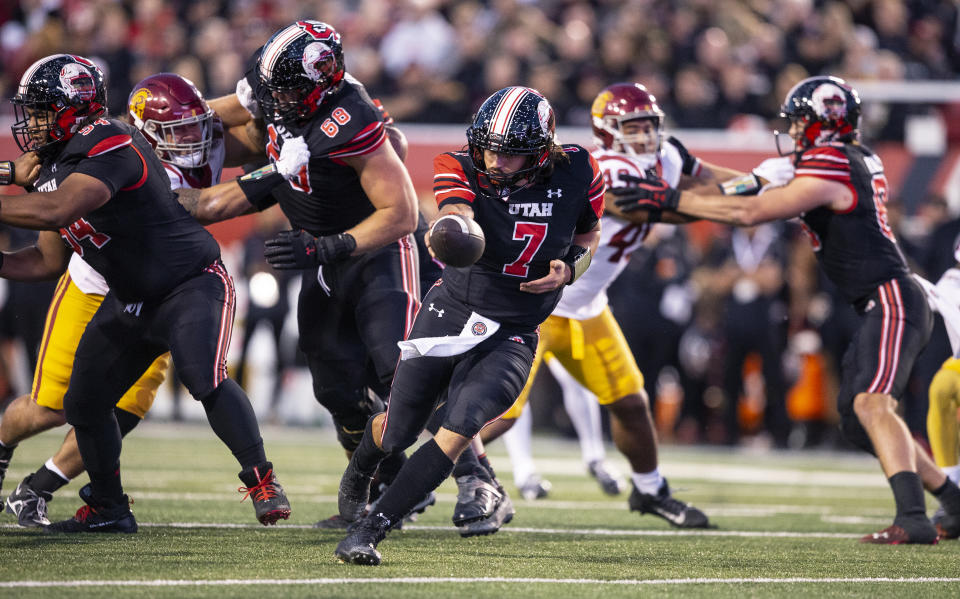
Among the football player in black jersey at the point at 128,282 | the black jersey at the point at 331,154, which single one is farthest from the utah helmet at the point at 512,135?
the football player in black jersey at the point at 128,282

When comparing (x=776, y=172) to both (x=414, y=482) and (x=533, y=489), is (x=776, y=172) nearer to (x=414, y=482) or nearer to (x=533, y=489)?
(x=533, y=489)

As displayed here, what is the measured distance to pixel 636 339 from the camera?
11.5 metres

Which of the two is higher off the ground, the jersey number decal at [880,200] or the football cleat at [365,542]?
the jersey number decal at [880,200]

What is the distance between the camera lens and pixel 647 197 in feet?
19.3

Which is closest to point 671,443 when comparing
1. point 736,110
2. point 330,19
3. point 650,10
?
point 736,110

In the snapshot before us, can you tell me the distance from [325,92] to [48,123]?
1079 millimetres

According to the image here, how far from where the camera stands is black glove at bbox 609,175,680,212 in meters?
5.88

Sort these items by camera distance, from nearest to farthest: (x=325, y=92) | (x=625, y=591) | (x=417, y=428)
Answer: (x=625, y=591) < (x=417, y=428) < (x=325, y=92)

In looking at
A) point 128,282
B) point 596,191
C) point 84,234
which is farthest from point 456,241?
point 84,234

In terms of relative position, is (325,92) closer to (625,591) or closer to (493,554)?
(493,554)

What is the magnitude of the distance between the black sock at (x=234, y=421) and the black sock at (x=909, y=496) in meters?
2.78

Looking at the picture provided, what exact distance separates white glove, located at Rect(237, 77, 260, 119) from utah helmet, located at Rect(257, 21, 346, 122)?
43 centimetres

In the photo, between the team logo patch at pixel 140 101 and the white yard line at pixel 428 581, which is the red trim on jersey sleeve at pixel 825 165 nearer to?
the white yard line at pixel 428 581

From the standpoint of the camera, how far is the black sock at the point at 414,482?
442 cm
